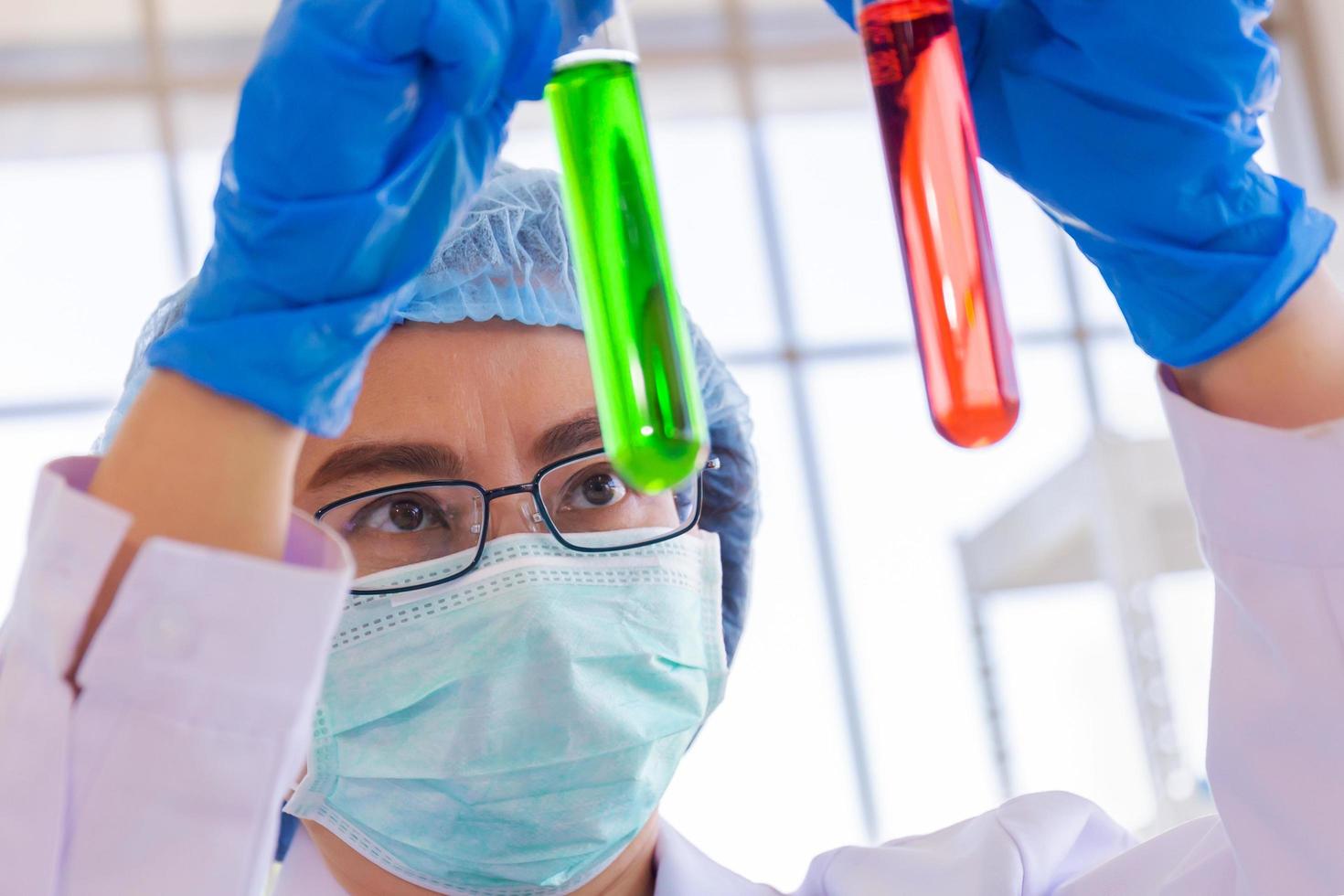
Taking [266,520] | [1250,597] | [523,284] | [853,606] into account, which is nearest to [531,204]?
[523,284]

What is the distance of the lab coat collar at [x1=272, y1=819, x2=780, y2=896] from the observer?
1.43m

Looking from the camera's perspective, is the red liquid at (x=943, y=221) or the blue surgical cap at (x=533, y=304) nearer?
the red liquid at (x=943, y=221)

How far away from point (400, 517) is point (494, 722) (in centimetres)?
21

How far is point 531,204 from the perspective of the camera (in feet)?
4.95

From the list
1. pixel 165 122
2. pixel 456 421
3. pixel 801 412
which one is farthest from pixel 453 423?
pixel 165 122

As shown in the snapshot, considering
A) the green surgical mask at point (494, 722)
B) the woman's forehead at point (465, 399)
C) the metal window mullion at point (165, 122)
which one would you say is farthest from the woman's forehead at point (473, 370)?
the metal window mullion at point (165, 122)

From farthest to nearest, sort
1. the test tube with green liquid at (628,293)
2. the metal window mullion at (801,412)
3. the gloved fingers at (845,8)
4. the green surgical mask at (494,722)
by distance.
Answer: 1. the metal window mullion at (801,412)
2. the green surgical mask at (494,722)
3. the gloved fingers at (845,8)
4. the test tube with green liquid at (628,293)

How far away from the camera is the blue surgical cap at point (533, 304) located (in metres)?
1.40

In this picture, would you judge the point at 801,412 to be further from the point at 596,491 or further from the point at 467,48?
the point at 467,48

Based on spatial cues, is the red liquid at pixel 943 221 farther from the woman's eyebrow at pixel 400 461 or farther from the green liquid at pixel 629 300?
the woman's eyebrow at pixel 400 461

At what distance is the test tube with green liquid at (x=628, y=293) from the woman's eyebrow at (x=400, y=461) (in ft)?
2.11

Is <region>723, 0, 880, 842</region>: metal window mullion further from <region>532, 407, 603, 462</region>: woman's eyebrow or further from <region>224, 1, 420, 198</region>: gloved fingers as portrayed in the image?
<region>224, 1, 420, 198</region>: gloved fingers

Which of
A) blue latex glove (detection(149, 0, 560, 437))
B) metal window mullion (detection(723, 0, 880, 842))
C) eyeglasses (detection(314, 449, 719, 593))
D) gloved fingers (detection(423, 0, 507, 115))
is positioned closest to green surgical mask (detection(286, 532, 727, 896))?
eyeglasses (detection(314, 449, 719, 593))

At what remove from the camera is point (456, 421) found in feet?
→ 4.46
